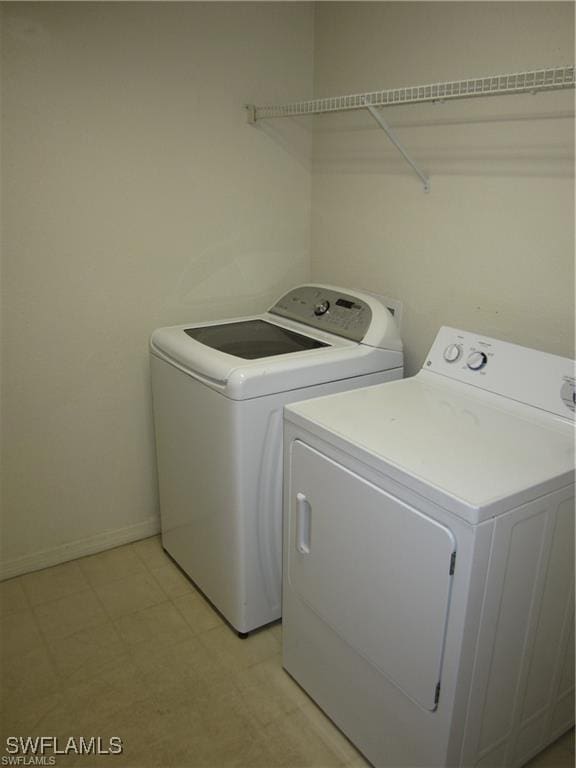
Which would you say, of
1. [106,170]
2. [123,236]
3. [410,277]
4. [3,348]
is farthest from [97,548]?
[410,277]

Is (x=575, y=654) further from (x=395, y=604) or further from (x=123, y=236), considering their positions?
(x=123, y=236)

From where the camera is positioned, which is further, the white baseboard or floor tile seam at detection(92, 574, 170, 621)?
the white baseboard

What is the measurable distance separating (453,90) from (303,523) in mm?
1302

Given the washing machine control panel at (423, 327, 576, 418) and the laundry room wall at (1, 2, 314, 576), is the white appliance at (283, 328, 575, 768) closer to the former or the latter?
the washing machine control panel at (423, 327, 576, 418)

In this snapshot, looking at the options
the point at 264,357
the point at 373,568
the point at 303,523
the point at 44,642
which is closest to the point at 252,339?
the point at 264,357

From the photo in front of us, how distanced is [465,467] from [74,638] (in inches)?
57.9

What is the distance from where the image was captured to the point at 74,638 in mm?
2039

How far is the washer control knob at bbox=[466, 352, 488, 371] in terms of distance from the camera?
1789mm

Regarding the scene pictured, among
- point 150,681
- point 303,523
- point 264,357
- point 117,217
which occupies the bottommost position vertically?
point 150,681

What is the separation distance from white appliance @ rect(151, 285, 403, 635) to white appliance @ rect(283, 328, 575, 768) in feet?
0.58

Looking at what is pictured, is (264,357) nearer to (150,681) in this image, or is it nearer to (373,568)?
(373,568)

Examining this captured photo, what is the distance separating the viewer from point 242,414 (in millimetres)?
1796

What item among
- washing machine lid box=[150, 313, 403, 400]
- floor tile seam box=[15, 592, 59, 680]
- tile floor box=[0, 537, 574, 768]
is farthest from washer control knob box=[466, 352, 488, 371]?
floor tile seam box=[15, 592, 59, 680]

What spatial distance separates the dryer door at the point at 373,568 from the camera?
1309 millimetres
